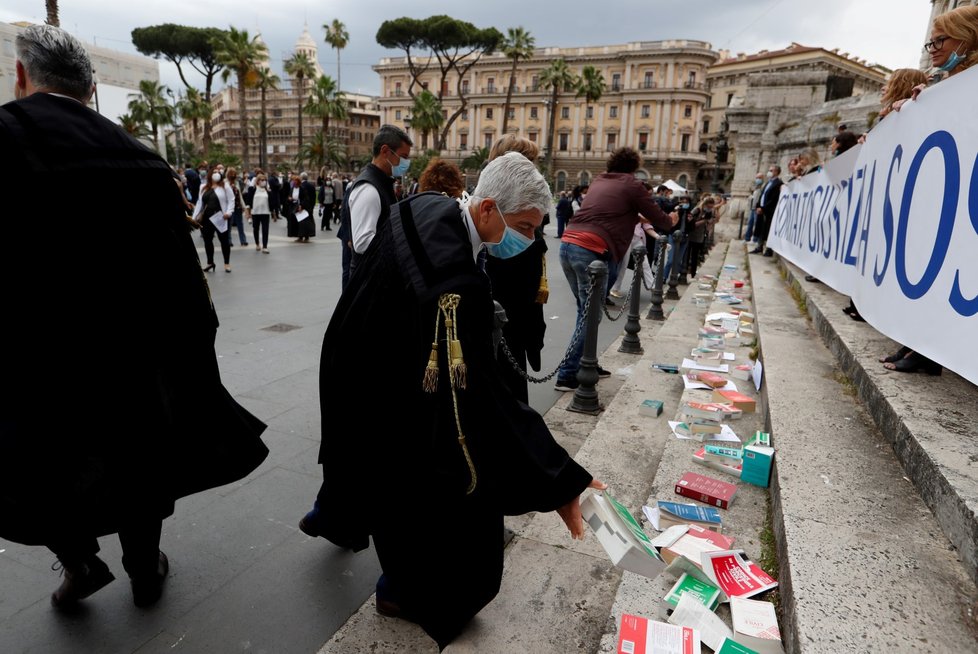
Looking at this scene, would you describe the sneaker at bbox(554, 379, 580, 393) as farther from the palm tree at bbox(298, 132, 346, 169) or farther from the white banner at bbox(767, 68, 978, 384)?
the palm tree at bbox(298, 132, 346, 169)

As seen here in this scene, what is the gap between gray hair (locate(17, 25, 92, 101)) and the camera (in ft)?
5.74

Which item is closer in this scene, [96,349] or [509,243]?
[96,349]

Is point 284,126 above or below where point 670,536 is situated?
above

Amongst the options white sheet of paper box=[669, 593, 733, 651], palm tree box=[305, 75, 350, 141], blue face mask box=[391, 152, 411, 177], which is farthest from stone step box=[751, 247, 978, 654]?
palm tree box=[305, 75, 350, 141]

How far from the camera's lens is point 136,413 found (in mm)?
1874

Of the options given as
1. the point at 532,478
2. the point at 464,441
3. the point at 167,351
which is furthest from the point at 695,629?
the point at 167,351

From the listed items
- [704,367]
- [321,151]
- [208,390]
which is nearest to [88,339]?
[208,390]

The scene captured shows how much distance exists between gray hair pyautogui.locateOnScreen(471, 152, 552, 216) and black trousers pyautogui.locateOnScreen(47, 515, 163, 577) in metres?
1.63

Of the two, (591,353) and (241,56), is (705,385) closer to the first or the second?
(591,353)

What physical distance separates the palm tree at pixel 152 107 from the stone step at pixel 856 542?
57.0 meters

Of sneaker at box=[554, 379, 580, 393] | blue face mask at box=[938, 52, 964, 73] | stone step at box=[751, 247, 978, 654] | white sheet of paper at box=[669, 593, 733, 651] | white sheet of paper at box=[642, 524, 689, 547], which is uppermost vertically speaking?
blue face mask at box=[938, 52, 964, 73]

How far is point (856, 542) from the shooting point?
1.87 metres

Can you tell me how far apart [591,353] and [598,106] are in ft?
241

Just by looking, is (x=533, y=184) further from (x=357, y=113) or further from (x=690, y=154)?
(x=357, y=113)
